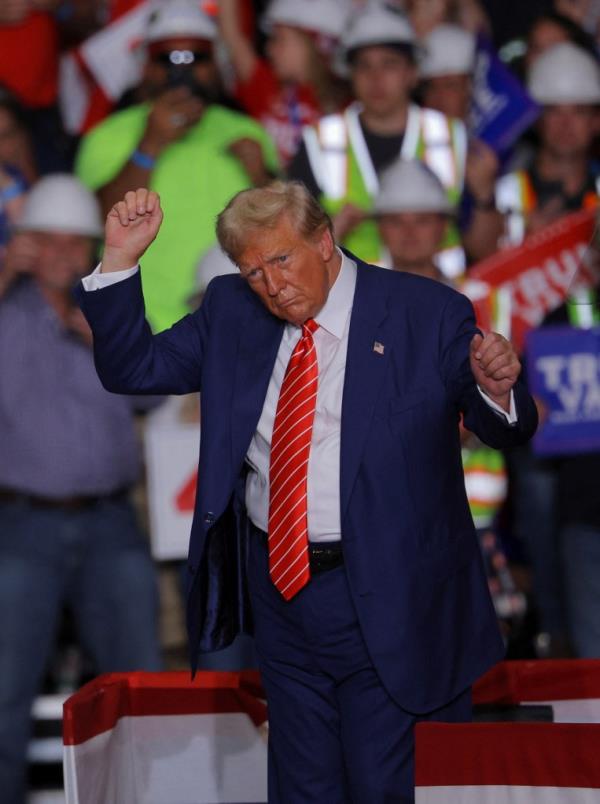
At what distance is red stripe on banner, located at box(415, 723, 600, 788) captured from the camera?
383 centimetres

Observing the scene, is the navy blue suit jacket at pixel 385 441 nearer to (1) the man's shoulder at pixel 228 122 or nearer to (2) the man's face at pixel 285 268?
(2) the man's face at pixel 285 268

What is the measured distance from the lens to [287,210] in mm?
3891

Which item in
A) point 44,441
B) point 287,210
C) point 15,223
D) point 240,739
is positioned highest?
point 15,223

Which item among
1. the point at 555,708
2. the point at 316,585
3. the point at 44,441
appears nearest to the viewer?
the point at 316,585

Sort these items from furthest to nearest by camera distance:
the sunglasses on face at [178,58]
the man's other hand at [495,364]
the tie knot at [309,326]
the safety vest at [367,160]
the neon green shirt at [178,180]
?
the sunglasses on face at [178,58] → the safety vest at [367,160] → the neon green shirt at [178,180] → the tie knot at [309,326] → the man's other hand at [495,364]

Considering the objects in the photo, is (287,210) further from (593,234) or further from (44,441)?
(593,234)

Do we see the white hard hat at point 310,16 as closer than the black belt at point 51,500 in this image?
No

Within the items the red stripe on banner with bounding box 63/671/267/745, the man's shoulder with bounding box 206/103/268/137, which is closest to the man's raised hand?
the red stripe on banner with bounding box 63/671/267/745

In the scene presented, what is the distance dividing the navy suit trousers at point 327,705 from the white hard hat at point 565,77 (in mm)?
4019

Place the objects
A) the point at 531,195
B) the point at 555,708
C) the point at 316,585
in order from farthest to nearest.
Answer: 1. the point at 531,195
2. the point at 555,708
3. the point at 316,585

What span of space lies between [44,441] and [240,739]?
4.93ft

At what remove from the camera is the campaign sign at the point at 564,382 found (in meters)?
6.24

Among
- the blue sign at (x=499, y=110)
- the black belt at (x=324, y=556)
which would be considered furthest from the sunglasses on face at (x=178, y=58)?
the black belt at (x=324, y=556)

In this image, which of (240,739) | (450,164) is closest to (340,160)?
(450,164)
